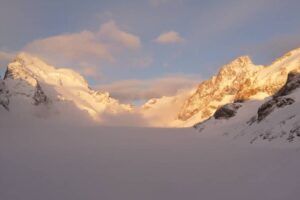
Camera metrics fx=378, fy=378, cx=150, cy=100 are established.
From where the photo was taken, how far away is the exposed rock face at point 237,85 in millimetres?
71750

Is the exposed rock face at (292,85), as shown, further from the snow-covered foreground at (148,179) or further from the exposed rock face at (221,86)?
the exposed rock face at (221,86)

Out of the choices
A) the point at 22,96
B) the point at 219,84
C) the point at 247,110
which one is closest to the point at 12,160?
the point at 247,110

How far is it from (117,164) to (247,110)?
46.0m

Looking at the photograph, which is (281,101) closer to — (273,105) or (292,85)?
(273,105)

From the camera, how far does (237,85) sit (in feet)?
521

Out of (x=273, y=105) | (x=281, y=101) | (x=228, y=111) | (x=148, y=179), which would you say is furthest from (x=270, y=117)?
(x=228, y=111)

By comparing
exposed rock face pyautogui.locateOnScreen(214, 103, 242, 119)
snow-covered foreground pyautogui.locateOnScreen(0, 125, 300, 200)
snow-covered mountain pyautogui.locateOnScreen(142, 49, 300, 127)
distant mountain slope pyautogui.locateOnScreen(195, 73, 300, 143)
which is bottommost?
snow-covered foreground pyautogui.locateOnScreen(0, 125, 300, 200)

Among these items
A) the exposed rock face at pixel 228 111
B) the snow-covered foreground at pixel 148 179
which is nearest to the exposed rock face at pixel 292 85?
the exposed rock face at pixel 228 111

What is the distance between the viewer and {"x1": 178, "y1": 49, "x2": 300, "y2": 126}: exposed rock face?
235 ft

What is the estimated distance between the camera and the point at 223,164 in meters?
20.0

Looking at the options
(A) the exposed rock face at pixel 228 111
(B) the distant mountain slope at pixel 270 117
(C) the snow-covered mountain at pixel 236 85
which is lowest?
(B) the distant mountain slope at pixel 270 117

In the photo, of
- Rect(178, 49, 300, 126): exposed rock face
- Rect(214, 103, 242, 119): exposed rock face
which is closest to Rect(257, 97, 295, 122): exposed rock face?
Rect(214, 103, 242, 119): exposed rock face

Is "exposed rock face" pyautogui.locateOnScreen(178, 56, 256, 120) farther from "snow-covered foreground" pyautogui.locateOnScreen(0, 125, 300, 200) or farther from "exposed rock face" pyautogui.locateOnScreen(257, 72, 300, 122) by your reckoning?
"snow-covered foreground" pyautogui.locateOnScreen(0, 125, 300, 200)

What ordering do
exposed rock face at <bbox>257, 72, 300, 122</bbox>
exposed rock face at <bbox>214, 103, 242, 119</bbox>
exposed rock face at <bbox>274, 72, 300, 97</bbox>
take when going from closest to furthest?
exposed rock face at <bbox>257, 72, 300, 122</bbox> → exposed rock face at <bbox>274, 72, 300, 97</bbox> → exposed rock face at <bbox>214, 103, 242, 119</bbox>
